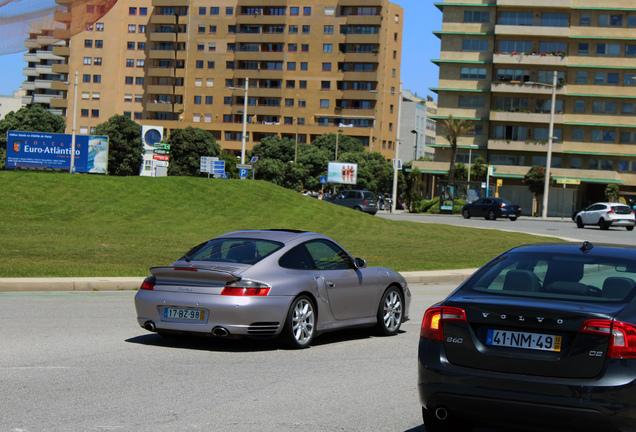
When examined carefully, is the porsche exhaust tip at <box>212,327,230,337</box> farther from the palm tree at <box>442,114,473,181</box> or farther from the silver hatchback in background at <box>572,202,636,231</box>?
the palm tree at <box>442,114,473,181</box>

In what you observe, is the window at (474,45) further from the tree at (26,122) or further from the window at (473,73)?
the tree at (26,122)

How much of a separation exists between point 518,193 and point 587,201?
868cm

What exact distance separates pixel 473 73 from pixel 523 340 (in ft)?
308

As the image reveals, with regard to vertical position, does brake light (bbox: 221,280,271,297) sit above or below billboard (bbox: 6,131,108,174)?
below

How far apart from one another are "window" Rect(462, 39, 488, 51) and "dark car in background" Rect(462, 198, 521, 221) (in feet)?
140

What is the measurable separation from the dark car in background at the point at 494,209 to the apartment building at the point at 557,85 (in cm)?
3532

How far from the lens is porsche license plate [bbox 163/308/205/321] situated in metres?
9.00

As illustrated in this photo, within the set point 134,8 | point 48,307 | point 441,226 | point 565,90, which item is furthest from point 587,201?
point 48,307

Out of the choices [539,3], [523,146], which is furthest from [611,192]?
[539,3]

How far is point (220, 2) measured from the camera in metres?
123

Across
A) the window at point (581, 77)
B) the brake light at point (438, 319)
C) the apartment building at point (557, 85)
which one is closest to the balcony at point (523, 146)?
the apartment building at point (557, 85)

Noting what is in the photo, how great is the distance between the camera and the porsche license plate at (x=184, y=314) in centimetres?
900

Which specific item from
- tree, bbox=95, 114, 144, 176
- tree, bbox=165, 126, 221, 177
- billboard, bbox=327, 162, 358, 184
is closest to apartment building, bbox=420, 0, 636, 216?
billboard, bbox=327, 162, 358, 184

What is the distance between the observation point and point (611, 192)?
85750 mm
